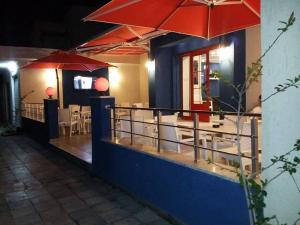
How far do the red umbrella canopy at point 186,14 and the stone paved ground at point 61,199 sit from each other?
2475 millimetres

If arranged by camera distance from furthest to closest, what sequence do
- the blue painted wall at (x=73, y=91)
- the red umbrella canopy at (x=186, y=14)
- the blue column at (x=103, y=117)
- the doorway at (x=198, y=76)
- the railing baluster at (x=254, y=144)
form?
the blue painted wall at (x=73, y=91)
the doorway at (x=198, y=76)
the blue column at (x=103, y=117)
the red umbrella canopy at (x=186, y=14)
the railing baluster at (x=254, y=144)

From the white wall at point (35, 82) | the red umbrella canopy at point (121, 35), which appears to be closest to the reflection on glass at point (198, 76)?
the red umbrella canopy at point (121, 35)

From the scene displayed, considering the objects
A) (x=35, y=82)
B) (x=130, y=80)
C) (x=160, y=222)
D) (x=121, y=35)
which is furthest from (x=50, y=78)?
(x=160, y=222)

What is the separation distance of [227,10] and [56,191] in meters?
3.83

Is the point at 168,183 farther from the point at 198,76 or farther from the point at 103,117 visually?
the point at 198,76

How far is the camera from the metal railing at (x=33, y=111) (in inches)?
429

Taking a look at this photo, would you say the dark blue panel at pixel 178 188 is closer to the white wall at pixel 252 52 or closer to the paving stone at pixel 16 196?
the paving stone at pixel 16 196

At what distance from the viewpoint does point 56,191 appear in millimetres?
4895

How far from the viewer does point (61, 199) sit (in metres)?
4.51

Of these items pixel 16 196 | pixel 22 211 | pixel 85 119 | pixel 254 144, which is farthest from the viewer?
pixel 85 119

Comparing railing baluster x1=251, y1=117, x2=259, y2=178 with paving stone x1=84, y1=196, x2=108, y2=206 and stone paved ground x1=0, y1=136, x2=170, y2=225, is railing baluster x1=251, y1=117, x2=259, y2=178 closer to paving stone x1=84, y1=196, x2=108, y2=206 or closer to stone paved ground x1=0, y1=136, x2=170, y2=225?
stone paved ground x1=0, y1=136, x2=170, y2=225

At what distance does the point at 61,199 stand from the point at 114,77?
29.9 ft

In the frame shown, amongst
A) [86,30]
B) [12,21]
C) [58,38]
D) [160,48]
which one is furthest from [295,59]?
[12,21]

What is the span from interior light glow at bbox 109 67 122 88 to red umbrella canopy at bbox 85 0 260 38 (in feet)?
29.5
